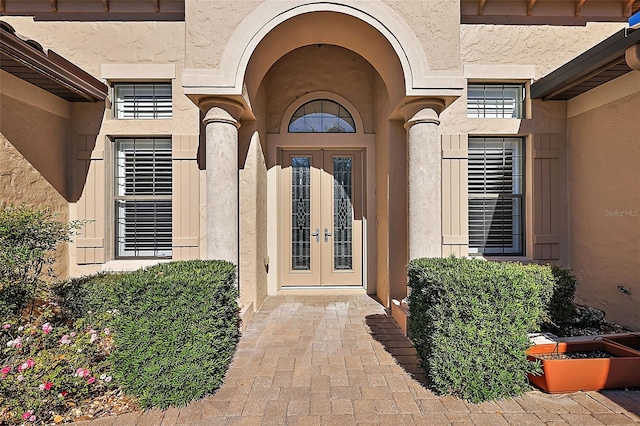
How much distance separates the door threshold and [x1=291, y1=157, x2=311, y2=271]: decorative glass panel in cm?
35

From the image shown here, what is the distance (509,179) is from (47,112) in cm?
682

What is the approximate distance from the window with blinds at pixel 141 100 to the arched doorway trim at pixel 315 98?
1.85m

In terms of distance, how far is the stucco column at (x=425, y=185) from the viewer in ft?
12.6

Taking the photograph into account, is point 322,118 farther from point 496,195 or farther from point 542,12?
point 542,12

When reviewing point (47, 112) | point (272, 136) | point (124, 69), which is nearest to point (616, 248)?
point (272, 136)

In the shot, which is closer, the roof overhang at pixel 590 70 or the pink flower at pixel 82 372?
the pink flower at pixel 82 372

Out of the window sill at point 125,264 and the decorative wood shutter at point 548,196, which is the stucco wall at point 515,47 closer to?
the decorative wood shutter at point 548,196

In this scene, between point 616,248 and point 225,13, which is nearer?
point 225,13

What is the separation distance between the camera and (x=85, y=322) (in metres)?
3.47

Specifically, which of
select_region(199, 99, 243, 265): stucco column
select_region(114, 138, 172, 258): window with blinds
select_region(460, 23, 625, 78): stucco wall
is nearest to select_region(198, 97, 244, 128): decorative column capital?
select_region(199, 99, 243, 265): stucco column

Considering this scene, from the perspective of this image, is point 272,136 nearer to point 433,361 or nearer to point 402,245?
point 402,245

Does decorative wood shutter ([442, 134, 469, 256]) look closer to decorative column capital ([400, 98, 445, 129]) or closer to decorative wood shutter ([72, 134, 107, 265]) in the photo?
decorative column capital ([400, 98, 445, 129])

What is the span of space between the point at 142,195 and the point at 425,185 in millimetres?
4153

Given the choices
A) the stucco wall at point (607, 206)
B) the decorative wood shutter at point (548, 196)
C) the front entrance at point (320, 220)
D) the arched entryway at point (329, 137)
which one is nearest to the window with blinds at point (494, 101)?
the decorative wood shutter at point (548, 196)
